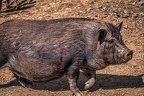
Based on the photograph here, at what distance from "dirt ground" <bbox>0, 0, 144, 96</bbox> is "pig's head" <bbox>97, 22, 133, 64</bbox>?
739 millimetres

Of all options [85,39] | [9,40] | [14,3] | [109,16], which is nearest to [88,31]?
[85,39]

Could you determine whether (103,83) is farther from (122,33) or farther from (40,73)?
(122,33)

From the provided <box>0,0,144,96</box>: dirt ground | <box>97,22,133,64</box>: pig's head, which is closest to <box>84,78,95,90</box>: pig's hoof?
<box>0,0,144,96</box>: dirt ground

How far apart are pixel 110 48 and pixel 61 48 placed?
3.16 ft

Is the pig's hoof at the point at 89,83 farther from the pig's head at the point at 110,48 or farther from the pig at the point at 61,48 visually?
the pig's head at the point at 110,48

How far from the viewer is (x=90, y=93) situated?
852cm

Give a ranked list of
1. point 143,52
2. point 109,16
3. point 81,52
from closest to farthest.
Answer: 1. point 81,52
2. point 143,52
3. point 109,16

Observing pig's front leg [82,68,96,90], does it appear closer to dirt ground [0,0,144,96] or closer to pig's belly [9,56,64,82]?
dirt ground [0,0,144,96]

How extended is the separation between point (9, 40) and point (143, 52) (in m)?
3.87

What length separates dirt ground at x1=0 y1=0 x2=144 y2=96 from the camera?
862 cm

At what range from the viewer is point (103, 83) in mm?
9062

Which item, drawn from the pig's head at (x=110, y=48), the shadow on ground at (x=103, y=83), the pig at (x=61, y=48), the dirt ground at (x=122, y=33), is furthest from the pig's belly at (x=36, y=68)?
the pig's head at (x=110, y=48)

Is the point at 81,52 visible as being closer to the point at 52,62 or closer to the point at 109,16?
the point at 52,62

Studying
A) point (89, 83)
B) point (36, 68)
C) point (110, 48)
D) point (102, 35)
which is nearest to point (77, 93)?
point (89, 83)
